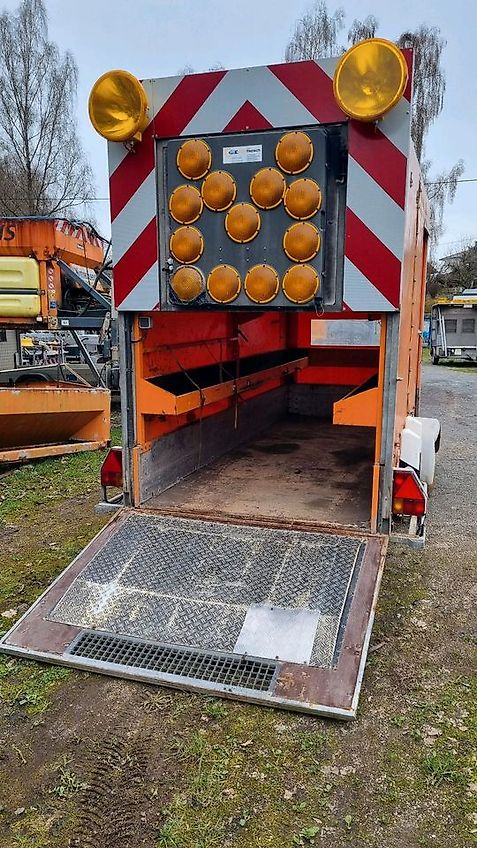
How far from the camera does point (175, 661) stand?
2.58m

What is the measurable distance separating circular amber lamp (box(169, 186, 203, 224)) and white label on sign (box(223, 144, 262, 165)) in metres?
0.23

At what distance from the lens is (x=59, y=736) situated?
7.48 feet

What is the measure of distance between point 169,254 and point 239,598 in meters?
1.83

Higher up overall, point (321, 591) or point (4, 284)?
point (4, 284)

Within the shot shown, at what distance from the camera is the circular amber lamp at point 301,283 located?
301 centimetres

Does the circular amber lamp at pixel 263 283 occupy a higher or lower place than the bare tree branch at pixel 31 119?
lower

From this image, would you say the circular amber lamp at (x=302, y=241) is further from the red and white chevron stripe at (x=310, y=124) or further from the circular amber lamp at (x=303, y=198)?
the red and white chevron stripe at (x=310, y=124)

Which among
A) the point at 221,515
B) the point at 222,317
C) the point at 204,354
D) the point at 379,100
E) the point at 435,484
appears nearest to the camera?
the point at 379,100

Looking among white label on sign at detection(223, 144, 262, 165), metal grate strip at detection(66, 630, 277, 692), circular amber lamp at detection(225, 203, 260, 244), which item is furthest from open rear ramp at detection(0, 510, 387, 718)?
white label on sign at detection(223, 144, 262, 165)

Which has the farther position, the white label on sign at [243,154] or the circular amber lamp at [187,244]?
the circular amber lamp at [187,244]

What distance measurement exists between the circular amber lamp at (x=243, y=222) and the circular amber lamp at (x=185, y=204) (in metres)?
0.18

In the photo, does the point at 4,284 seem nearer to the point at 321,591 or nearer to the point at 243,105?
the point at 243,105

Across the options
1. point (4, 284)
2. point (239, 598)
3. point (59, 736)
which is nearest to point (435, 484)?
point (239, 598)

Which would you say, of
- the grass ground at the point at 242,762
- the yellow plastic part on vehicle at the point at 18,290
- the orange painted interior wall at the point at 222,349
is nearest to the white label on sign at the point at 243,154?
the orange painted interior wall at the point at 222,349
